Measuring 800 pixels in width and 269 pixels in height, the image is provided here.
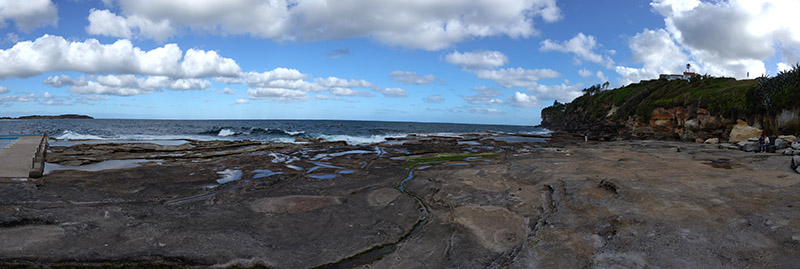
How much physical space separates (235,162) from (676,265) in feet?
65.0

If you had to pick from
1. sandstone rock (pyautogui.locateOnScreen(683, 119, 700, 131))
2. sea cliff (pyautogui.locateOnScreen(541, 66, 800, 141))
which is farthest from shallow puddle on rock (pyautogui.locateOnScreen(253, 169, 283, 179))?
sandstone rock (pyautogui.locateOnScreen(683, 119, 700, 131))

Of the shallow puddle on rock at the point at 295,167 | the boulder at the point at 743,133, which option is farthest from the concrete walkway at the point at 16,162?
the boulder at the point at 743,133

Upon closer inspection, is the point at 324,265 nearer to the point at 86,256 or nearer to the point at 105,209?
the point at 86,256

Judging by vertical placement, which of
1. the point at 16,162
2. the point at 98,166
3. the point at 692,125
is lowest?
the point at 98,166

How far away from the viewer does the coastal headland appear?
600cm

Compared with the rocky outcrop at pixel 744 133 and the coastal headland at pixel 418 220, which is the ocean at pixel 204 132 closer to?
the coastal headland at pixel 418 220

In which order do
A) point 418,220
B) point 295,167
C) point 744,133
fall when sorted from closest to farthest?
point 418,220 < point 295,167 < point 744,133

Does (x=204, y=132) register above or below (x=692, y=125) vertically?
below

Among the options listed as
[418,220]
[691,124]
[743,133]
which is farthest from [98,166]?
[691,124]

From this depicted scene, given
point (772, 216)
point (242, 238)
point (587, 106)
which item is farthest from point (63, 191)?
point (587, 106)

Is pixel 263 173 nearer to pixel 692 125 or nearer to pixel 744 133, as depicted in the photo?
pixel 744 133

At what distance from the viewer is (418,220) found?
875 centimetres

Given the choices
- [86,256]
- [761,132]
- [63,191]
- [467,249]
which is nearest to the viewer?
[86,256]

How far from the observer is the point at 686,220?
23.3 ft
